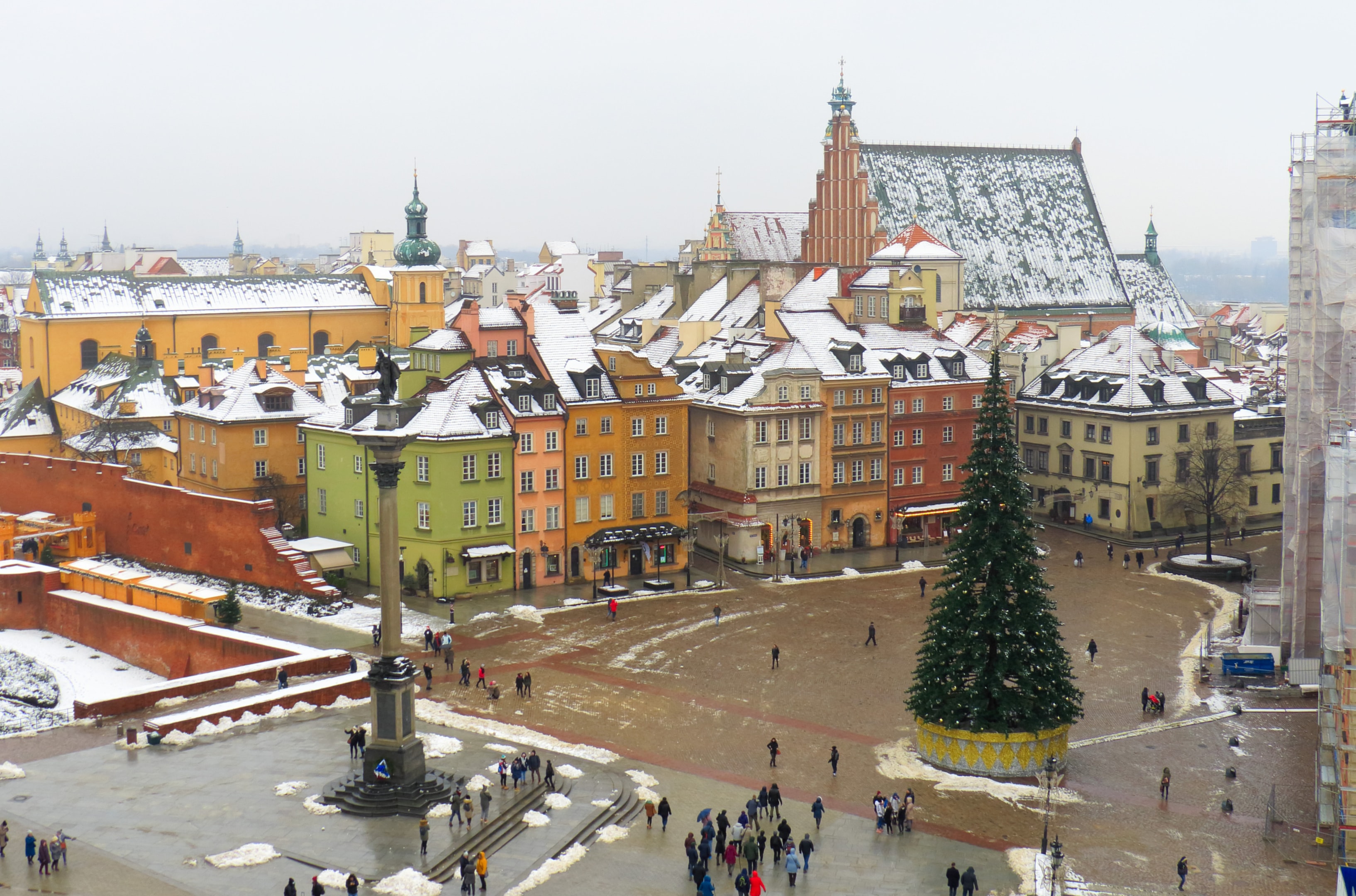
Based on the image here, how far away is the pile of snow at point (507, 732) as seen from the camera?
145 feet

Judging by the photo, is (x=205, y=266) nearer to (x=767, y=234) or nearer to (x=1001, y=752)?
(x=767, y=234)

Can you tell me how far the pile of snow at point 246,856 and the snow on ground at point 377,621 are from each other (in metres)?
21.8

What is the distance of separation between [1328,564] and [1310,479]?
14.4 m

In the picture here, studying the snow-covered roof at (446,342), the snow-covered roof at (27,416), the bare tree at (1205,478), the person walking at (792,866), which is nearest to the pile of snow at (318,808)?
the person walking at (792,866)

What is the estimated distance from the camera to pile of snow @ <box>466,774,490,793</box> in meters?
39.6

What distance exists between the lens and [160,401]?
8431cm

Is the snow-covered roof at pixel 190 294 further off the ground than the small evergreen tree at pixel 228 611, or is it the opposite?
the snow-covered roof at pixel 190 294

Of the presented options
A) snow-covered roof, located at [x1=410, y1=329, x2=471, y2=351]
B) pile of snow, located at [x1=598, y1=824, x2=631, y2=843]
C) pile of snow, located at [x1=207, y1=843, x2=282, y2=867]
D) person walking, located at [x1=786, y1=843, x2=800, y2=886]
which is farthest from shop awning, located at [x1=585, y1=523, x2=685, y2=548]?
person walking, located at [x1=786, y1=843, x2=800, y2=886]

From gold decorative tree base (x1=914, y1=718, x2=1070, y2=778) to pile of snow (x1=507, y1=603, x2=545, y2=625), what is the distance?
21.7 meters

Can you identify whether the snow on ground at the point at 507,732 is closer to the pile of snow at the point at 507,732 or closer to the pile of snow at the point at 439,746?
the pile of snow at the point at 507,732

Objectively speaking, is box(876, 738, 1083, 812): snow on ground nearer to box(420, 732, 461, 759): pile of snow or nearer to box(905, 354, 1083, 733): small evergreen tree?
box(905, 354, 1083, 733): small evergreen tree

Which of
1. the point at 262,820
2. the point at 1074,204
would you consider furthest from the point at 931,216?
the point at 262,820

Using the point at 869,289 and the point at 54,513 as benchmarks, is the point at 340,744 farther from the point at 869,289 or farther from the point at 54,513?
the point at 869,289

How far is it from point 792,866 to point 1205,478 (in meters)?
48.7
